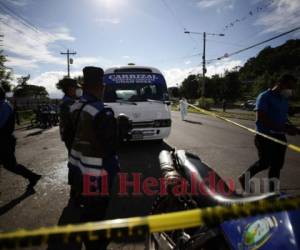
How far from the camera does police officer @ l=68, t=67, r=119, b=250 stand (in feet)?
7.52

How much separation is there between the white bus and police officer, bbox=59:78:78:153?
2193mm

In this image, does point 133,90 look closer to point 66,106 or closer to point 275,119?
point 66,106

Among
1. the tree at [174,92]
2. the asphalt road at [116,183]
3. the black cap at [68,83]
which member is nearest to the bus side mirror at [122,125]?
the asphalt road at [116,183]

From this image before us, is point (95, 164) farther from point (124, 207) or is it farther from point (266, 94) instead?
point (266, 94)

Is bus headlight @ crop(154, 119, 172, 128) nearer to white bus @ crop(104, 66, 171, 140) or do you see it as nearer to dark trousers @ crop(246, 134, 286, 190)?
white bus @ crop(104, 66, 171, 140)

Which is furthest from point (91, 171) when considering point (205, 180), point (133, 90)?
point (133, 90)

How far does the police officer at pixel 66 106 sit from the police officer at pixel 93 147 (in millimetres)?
1544

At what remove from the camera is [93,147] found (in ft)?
7.63

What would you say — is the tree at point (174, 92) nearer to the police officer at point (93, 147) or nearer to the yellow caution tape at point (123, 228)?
the police officer at point (93, 147)

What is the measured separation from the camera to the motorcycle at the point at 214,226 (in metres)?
1.38

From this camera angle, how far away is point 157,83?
7.79m

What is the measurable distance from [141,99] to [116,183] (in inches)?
125

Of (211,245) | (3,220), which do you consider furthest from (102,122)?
(3,220)

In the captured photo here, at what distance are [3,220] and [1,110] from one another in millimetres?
1783
